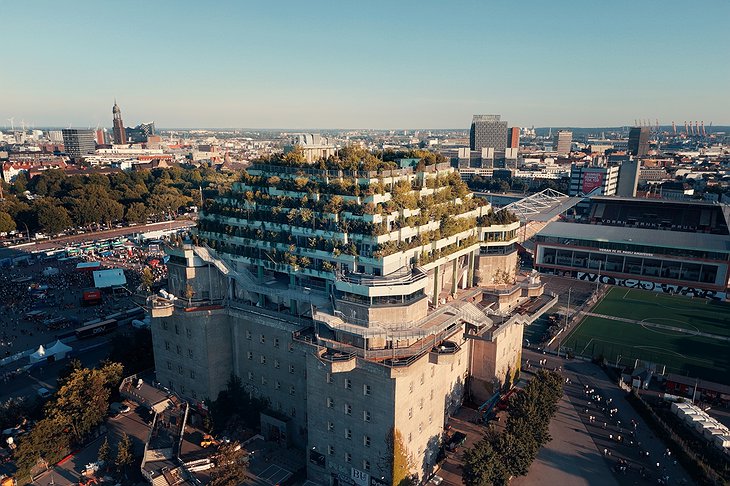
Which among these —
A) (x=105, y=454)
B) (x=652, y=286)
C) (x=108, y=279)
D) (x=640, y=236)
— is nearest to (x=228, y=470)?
(x=105, y=454)

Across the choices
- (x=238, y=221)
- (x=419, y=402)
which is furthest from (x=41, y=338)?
(x=419, y=402)

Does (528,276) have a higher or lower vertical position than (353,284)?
lower

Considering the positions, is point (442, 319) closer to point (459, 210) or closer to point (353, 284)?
point (353, 284)

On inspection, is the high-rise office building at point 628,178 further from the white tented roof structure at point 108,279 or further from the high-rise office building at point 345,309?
the white tented roof structure at point 108,279

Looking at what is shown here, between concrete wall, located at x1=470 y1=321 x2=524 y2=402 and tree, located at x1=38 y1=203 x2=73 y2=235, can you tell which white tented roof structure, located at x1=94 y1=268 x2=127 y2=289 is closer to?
tree, located at x1=38 y1=203 x2=73 y2=235

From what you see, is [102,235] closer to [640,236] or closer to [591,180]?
[640,236]

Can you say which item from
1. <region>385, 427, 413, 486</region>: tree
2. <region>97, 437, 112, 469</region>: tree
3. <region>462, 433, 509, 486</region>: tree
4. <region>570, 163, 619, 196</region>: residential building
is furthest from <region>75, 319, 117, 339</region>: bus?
<region>570, 163, 619, 196</region>: residential building

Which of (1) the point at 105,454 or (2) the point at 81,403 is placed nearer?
(1) the point at 105,454
